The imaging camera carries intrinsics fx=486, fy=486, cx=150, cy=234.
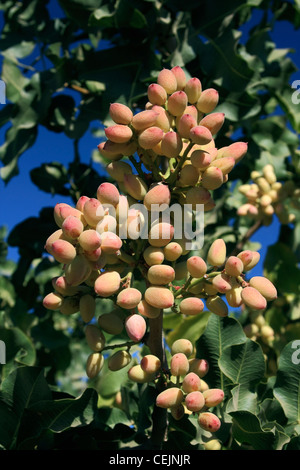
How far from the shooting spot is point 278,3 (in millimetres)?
1772

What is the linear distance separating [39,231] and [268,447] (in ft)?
3.14

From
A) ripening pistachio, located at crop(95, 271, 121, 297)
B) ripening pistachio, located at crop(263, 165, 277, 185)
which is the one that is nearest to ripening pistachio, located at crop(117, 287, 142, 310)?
ripening pistachio, located at crop(95, 271, 121, 297)

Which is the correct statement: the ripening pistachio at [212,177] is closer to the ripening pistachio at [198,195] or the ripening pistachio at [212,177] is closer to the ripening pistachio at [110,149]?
the ripening pistachio at [198,195]

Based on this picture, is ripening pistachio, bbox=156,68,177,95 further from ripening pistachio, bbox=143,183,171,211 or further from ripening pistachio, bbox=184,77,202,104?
ripening pistachio, bbox=143,183,171,211

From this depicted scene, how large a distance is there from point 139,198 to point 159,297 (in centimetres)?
14

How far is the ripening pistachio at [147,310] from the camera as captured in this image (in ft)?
2.13

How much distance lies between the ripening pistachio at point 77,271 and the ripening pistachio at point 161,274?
83mm

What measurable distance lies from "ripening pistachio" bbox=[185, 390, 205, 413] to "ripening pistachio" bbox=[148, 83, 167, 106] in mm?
412

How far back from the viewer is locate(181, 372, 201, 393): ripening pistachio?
65cm

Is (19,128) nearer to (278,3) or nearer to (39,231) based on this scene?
(39,231)

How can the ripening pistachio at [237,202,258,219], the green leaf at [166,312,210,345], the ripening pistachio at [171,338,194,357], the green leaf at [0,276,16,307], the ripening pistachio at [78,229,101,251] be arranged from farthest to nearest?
the green leaf at [0,276,16,307] < the ripening pistachio at [237,202,258,219] < the green leaf at [166,312,210,345] < the ripening pistachio at [171,338,194,357] < the ripening pistachio at [78,229,101,251]


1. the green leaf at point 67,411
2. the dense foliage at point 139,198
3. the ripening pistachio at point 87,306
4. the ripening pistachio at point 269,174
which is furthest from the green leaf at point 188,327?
the ripening pistachio at point 269,174

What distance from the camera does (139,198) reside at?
2.23 ft

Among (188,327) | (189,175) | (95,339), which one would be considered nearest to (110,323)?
(95,339)
